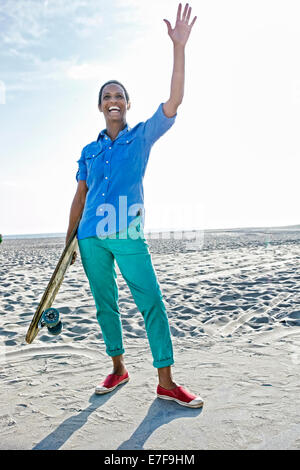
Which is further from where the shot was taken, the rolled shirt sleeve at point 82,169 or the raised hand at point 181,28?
the rolled shirt sleeve at point 82,169

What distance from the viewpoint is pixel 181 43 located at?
2361 mm

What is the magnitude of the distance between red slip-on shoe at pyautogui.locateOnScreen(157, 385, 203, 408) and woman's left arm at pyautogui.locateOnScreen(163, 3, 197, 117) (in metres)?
1.83

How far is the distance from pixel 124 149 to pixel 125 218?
494 millimetres

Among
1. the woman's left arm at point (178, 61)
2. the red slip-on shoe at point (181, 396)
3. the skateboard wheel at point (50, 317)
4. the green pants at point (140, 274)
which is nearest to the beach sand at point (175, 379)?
the red slip-on shoe at point (181, 396)

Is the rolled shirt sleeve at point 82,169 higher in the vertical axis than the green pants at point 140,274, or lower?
higher

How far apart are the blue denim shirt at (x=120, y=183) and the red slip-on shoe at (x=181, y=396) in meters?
1.15

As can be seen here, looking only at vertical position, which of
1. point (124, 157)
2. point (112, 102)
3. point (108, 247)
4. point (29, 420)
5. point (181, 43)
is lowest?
point (29, 420)

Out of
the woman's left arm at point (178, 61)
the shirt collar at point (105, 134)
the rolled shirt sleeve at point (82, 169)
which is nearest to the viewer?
the woman's left arm at point (178, 61)

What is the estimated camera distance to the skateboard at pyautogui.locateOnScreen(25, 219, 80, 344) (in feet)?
8.96

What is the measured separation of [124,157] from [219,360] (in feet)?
6.38

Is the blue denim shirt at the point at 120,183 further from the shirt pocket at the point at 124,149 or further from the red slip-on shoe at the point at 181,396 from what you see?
the red slip-on shoe at the point at 181,396

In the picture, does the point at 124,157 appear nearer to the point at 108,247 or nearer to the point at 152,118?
the point at 152,118

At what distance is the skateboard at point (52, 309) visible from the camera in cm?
273

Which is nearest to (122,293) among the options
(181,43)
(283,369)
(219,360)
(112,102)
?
(219,360)
